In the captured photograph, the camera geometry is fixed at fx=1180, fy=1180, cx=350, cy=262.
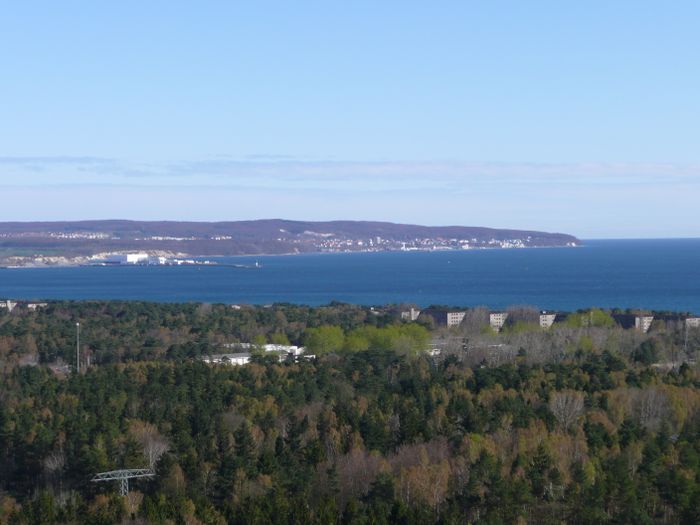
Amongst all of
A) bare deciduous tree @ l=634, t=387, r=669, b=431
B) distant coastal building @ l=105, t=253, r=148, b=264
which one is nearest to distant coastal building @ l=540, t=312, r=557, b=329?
bare deciduous tree @ l=634, t=387, r=669, b=431

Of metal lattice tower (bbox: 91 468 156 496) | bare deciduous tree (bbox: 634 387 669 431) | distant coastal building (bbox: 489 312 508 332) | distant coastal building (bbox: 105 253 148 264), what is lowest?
distant coastal building (bbox: 105 253 148 264)

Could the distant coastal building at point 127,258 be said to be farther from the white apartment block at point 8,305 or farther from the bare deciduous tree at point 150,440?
the bare deciduous tree at point 150,440

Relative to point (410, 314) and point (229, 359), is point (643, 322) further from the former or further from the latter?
point (229, 359)

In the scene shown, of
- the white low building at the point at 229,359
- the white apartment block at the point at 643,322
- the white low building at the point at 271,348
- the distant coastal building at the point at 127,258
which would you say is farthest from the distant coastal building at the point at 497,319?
the distant coastal building at the point at 127,258

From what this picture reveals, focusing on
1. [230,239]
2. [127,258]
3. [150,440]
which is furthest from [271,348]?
[230,239]

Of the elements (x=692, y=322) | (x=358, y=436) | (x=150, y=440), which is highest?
(x=692, y=322)

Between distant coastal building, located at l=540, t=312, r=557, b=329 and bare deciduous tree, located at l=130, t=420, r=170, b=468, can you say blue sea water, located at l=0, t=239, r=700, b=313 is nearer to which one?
distant coastal building, located at l=540, t=312, r=557, b=329
